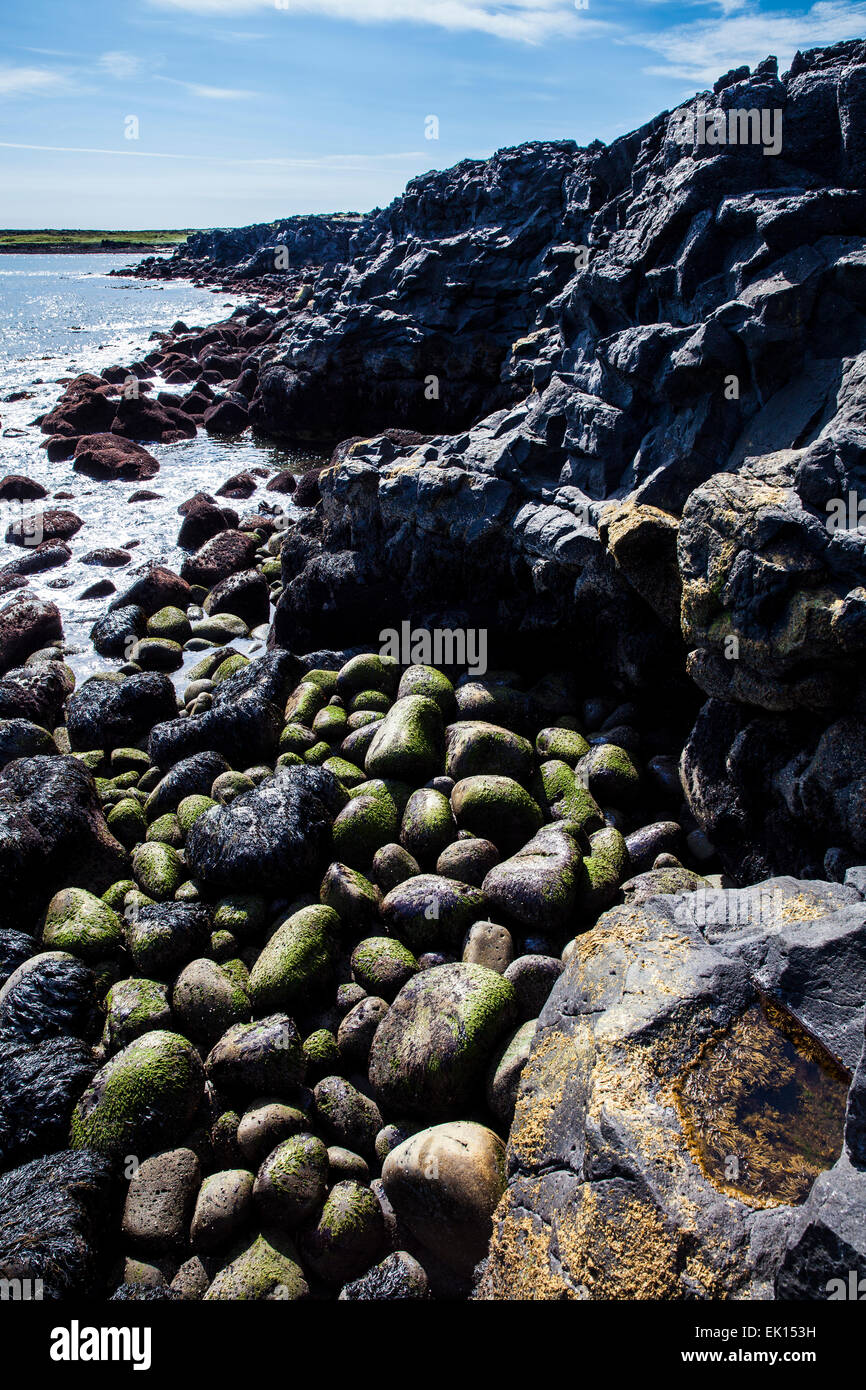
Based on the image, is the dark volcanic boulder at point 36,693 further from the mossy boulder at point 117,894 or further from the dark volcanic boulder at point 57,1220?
the dark volcanic boulder at point 57,1220

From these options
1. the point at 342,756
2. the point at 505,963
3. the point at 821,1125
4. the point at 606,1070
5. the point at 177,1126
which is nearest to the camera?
the point at 821,1125

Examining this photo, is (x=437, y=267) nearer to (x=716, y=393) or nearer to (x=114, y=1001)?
(x=716, y=393)

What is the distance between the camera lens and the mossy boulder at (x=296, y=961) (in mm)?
7539

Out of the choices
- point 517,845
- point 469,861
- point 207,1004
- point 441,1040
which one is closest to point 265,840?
point 207,1004

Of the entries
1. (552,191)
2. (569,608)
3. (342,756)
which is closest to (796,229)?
(569,608)

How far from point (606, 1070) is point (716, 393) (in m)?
8.42

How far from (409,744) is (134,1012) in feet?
Result: 13.9

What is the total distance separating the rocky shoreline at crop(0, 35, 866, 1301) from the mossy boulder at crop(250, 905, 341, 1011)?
41mm

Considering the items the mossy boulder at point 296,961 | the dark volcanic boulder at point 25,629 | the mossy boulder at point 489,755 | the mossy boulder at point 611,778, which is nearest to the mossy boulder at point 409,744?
the mossy boulder at point 489,755

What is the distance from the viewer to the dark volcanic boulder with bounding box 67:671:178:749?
12305 mm

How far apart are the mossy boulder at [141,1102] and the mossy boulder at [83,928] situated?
5.44 feet

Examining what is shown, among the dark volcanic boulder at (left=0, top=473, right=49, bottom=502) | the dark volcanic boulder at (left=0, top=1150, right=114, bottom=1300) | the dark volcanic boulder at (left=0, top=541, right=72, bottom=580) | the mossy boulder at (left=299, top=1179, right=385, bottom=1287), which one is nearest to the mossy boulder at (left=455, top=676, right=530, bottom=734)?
the mossy boulder at (left=299, top=1179, right=385, bottom=1287)

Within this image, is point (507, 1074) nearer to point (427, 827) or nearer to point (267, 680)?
point (427, 827)
